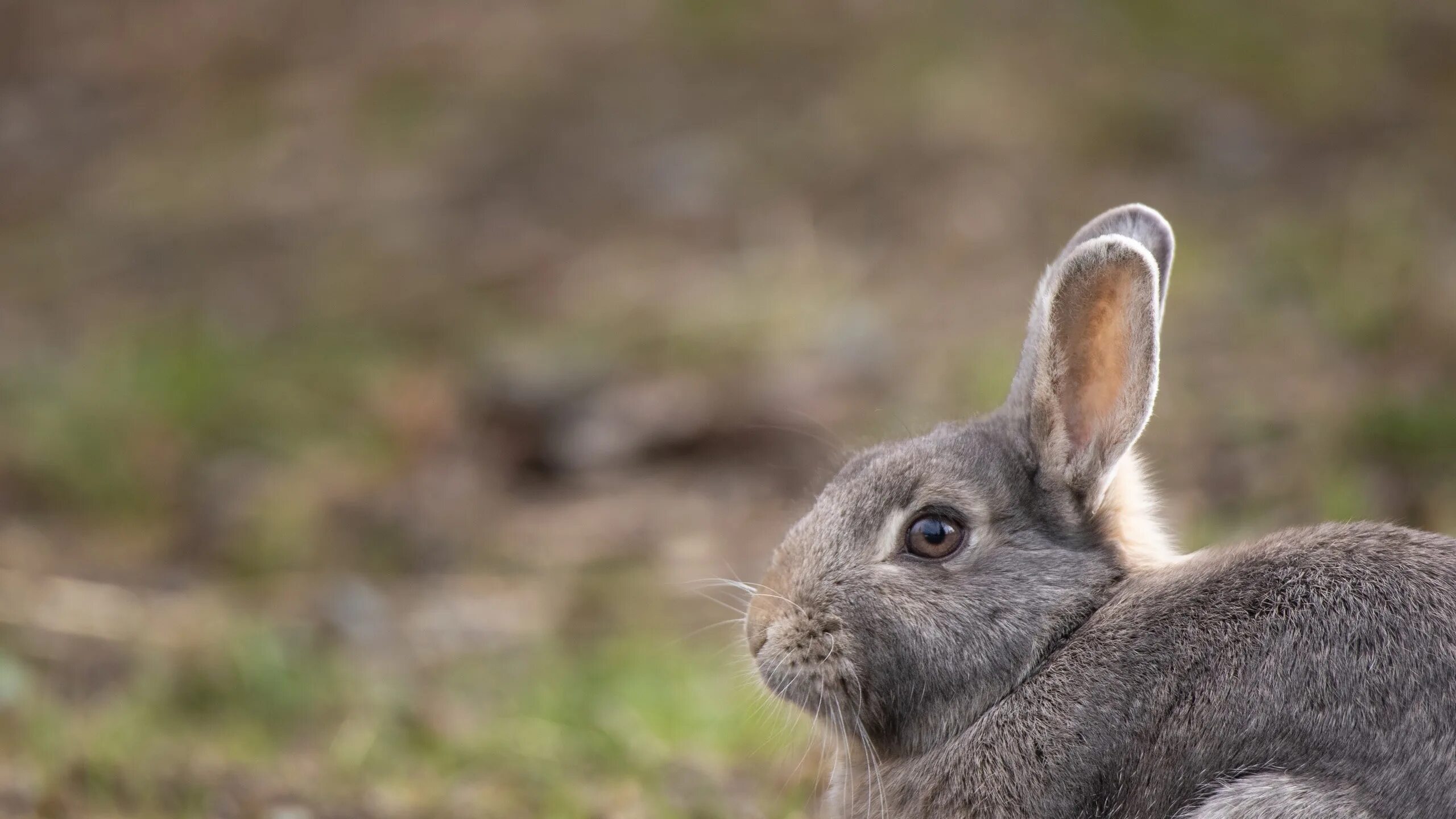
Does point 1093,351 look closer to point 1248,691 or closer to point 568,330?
point 1248,691

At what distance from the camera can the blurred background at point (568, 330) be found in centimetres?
596

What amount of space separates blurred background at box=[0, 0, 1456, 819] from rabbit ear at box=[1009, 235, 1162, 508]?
968mm

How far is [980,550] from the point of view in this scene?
3.81 meters

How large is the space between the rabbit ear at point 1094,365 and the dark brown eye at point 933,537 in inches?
11.4

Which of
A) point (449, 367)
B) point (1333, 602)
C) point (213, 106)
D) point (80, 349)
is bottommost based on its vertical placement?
point (1333, 602)

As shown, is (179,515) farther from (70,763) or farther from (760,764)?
(760,764)

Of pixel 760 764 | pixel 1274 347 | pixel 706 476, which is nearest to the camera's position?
pixel 760 764

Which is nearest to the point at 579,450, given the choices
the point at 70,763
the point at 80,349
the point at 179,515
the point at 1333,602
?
the point at 179,515

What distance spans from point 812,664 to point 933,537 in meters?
0.44

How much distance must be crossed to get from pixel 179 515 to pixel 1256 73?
26.5 ft

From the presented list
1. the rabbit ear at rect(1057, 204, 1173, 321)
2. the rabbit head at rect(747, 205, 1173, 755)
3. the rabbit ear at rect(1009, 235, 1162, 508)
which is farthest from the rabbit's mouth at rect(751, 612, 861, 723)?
the rabbit ear at rect(1057, 204, 1173, 321)

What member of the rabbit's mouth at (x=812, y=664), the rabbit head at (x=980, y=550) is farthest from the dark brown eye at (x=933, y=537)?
the rabbit's mouth at (x=812, y=664)

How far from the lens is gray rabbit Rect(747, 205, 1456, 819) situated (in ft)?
10.3

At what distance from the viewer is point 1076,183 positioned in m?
10.5
